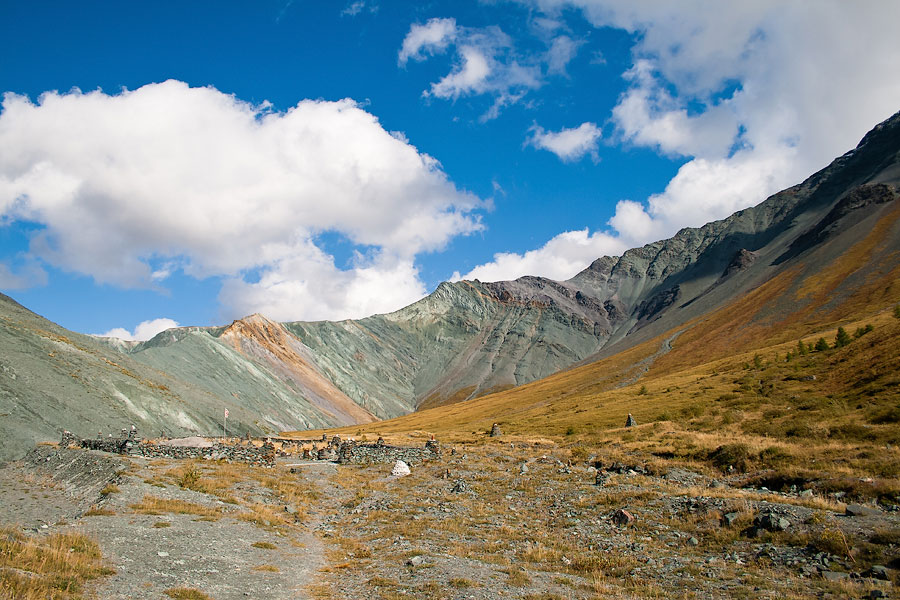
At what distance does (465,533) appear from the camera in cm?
2236

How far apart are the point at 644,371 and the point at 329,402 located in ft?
369

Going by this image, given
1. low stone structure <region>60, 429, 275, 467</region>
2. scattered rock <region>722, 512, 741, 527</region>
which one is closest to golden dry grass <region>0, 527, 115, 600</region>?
scattered rock <region>722, 512, 741, 527</region>

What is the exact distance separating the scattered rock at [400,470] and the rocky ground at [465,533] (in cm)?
416

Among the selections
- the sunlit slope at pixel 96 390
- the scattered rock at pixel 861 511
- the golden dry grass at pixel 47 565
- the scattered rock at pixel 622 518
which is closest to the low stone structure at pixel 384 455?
the scattered rock at pixel 622 518

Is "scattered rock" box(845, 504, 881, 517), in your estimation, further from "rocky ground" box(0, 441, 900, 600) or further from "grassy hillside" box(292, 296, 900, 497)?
"grassy hillside" box(292, 296, 900, 497)

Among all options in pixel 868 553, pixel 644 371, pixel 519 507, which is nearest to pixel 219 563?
pixel 519 507

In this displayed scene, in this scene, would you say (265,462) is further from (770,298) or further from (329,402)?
(770,298)

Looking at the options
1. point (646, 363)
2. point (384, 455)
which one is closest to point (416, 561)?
point (384, 455)

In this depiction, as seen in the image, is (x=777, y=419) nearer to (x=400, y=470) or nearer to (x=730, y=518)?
(x=730, y=518)

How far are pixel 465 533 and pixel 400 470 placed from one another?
18427mm

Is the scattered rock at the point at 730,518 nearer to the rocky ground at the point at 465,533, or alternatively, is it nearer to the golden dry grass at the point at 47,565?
the rocky ground at the point at 465,533

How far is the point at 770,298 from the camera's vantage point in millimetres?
153750

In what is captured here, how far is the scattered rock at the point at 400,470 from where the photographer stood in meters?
39.2

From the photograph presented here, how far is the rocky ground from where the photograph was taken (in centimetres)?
1466
